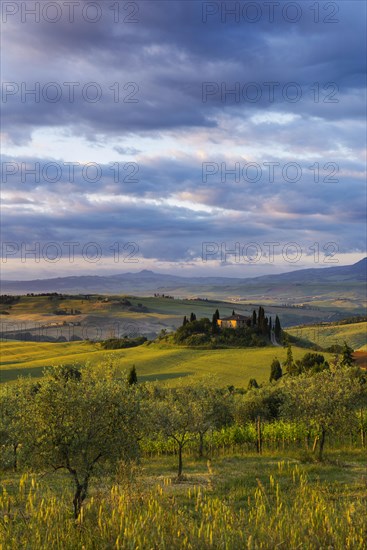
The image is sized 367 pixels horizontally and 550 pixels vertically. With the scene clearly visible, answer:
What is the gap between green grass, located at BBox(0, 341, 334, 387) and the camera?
10806 cm

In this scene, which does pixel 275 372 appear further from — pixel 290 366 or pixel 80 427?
pixel 80 427

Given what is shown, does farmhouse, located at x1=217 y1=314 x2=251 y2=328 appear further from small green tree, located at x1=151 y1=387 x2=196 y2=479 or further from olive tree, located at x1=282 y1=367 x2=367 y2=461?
small green tree, located at x1=151 y1=387 x2=196 y2=479

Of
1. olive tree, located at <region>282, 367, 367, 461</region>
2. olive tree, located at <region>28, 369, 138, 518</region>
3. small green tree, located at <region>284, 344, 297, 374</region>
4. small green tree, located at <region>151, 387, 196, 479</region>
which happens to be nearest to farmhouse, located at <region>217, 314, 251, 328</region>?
small green tree, located at <region>284, 344, 297, 374</region>

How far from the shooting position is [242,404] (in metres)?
60.0

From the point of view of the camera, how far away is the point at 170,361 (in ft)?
413

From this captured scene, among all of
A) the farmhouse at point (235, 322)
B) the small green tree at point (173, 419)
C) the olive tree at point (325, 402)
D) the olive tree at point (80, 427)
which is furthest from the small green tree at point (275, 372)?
the olive tree at point (80, 427)

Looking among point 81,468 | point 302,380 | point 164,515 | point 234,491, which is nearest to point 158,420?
point 234,491

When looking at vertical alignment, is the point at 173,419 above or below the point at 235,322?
above

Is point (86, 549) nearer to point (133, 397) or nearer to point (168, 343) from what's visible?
point (133, 397)

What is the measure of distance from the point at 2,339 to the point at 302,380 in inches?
6857

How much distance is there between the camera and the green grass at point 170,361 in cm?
10806

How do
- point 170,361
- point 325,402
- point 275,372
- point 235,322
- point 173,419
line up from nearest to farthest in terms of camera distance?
point 173,419 → point 325,402 → point 275,372 → point 170,361 → point 235,322

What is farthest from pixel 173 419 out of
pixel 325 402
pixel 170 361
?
pixel 170 361

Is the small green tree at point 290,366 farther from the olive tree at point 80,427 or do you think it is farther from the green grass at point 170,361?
the olive tree at point 80,427
